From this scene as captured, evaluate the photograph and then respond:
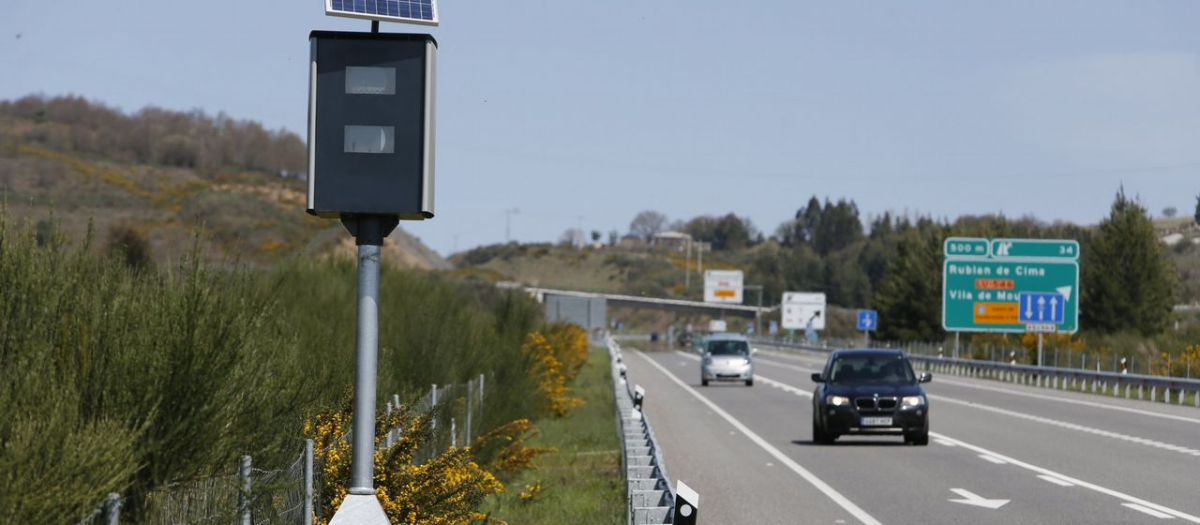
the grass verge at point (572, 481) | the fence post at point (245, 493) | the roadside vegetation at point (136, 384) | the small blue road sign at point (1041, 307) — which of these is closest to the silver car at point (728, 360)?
the small blue road sign at point (1041, 307)

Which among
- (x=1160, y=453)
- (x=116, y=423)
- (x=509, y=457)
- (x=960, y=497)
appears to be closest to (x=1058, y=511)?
(x=960, y=497)

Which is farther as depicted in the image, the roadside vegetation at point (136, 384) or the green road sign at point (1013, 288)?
the green road sign at point (1013, 288)

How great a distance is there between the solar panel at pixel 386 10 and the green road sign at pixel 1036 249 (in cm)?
Answer: 4843

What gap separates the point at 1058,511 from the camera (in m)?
15.9

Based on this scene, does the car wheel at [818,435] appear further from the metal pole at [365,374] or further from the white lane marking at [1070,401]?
the metal pole at [365,374]

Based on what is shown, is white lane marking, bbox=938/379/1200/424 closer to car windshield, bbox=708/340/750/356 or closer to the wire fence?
car windshield, bbox=708/340/750/356

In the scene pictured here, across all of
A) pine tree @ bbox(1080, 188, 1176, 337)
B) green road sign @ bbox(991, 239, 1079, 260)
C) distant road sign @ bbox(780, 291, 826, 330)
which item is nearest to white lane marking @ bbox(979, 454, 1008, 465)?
green road sign @ bbox(991, 239, 1079, 260)

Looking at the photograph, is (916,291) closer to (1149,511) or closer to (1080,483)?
(1080,483)

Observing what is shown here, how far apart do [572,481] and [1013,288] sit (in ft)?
126

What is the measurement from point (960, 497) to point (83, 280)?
1066cm

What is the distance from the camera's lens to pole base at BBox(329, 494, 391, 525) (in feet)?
26.7

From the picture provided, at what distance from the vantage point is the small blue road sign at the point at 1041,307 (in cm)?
5503

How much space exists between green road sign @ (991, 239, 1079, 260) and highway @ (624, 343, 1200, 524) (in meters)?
16.8

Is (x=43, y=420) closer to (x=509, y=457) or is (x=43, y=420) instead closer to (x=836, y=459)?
(x=509, y=457)
